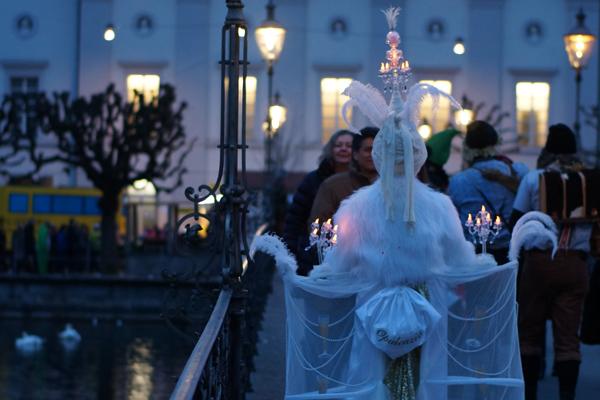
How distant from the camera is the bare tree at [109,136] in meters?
51.8

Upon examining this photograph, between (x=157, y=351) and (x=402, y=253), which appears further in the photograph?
(x=157, y=351)

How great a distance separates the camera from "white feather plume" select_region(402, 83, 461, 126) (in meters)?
9.48

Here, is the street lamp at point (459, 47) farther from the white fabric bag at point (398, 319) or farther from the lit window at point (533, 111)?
the white fabric bag at point (398, 319)

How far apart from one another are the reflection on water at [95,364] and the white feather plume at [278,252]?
13547mm

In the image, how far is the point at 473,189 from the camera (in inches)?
522

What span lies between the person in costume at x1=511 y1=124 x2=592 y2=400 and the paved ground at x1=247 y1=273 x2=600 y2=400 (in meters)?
0.99

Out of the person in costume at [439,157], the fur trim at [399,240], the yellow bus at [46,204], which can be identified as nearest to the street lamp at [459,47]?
the yellow bus at [46,204]

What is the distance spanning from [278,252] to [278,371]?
4.18 meters

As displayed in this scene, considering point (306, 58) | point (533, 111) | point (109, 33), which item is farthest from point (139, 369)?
point (533, 111)

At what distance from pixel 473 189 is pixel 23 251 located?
3852 centimetres

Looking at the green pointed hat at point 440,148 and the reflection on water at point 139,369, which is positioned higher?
the green pointed hat at point 440,148

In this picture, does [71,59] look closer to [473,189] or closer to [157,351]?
[157,351]

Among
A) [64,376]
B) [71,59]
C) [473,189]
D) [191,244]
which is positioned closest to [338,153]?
[473,189]

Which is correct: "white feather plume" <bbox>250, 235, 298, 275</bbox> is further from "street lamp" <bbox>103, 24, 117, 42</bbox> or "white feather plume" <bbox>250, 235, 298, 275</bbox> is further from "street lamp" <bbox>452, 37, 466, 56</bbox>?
"street lamp" <bbox>103, 24, 117, 42</bbox>
